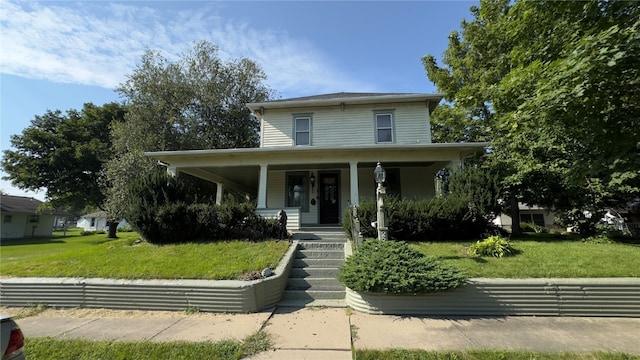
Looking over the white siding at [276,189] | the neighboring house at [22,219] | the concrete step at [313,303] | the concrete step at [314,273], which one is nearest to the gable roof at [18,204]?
the neighboring house at [22,219]

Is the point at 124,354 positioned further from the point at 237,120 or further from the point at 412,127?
the point at 237,120

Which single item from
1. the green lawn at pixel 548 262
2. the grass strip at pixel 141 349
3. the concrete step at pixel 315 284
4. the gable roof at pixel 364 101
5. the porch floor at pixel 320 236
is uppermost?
the gable roof at pixel 364 101

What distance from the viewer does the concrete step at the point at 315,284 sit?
6301mm

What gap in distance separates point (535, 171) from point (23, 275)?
626 inches

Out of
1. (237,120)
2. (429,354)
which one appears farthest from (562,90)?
(237,120)

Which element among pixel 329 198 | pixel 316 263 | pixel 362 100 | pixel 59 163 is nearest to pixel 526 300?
pixel 316 263

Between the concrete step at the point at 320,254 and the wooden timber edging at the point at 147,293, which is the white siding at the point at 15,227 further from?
the concrete step at the point at 320,254

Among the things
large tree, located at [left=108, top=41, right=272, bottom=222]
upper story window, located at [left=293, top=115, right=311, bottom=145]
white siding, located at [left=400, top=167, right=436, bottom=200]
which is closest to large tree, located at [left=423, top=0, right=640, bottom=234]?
white siding, located at [left=400, top=167, right=436, bottom=200]

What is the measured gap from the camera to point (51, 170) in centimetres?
2680

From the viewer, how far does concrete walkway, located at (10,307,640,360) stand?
387cm

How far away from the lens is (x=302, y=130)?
44.7 ft

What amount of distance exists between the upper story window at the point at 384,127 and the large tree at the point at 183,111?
1134cm

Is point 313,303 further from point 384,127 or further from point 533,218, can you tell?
point 533,218

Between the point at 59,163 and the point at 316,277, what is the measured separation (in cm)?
3070
